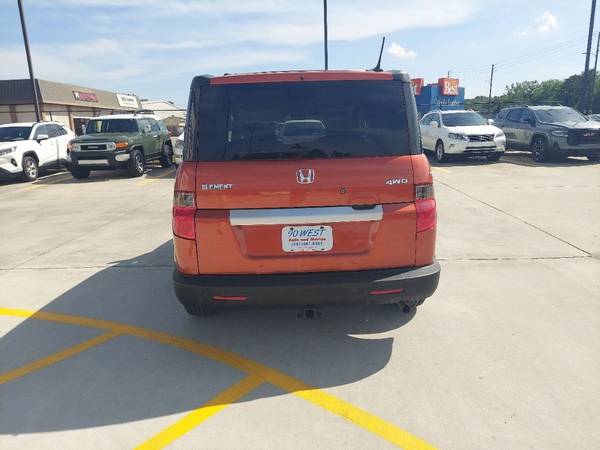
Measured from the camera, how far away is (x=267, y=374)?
3.16 m

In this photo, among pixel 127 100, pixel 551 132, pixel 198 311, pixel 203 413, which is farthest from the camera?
pixel 127 100

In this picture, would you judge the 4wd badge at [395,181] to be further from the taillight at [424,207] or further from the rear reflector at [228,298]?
the rear reflector at [228,298]

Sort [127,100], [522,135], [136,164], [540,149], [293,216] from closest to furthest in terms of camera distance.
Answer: [293,216] → [136,164] → [540,149] → [522,135] → [127,100]

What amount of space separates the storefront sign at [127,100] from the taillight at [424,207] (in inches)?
1997

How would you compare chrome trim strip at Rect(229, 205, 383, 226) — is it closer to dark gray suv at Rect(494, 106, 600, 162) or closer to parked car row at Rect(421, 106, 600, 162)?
parked car row at Rect(421, 106, 600, 162)

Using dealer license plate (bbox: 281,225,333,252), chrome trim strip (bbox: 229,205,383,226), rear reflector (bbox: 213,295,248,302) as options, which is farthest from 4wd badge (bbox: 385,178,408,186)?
rear reflector (bbox: 213,295,248,302)

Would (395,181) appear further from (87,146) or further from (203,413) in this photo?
(87,146)

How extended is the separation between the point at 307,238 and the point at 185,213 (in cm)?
85

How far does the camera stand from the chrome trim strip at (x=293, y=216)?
3.06m

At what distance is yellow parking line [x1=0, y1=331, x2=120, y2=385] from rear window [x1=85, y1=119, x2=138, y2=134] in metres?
12.2

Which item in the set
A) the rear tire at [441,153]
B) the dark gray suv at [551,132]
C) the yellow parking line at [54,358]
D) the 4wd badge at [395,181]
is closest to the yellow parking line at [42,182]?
the yellow parking line at [54,358]

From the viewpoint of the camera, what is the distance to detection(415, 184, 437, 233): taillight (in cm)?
317

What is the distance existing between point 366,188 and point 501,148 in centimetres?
1350

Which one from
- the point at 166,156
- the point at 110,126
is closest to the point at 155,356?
the point at 110,126
